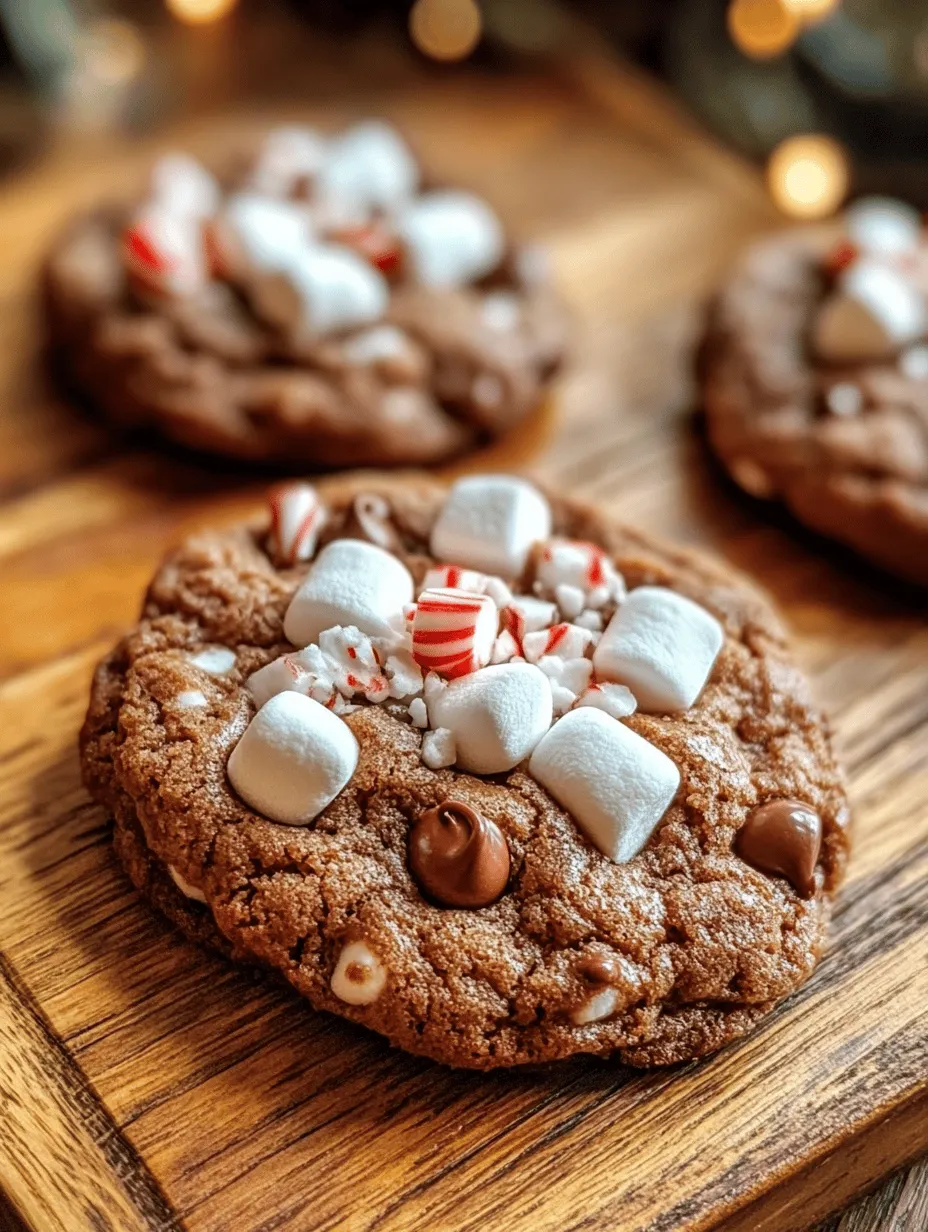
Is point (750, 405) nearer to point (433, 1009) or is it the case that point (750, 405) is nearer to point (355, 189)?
point (355, 189)

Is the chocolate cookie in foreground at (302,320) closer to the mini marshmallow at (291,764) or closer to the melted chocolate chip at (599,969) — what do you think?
the mini marshmallow at (291,764)

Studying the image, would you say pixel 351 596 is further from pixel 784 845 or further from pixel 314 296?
pixel 314 296

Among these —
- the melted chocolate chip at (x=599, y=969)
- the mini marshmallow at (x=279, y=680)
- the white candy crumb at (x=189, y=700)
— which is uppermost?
the mini marshmallow at (x=279, y=680)

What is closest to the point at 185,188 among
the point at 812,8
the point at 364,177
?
the point at 364,177

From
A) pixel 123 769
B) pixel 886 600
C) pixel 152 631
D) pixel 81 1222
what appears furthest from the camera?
pixel 886 600

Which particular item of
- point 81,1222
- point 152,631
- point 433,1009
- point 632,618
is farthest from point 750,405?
point 81,1222

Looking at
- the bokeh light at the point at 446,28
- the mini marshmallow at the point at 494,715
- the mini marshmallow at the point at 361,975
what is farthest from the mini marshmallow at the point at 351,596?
the bokeh light at the point at 446,28
